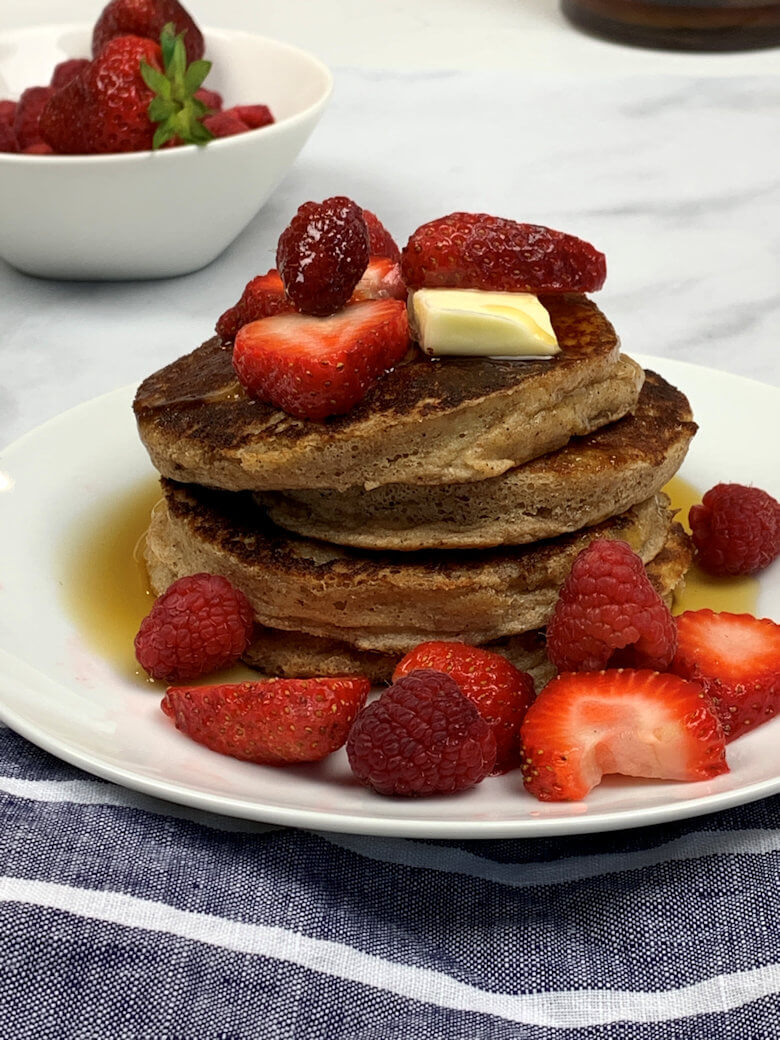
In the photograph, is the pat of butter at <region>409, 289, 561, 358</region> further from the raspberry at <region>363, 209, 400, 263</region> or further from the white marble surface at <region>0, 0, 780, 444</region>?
the white marble surface at <region>0, 0, 780, 444</region>

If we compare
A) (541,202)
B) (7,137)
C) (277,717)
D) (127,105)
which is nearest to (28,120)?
(7,137)

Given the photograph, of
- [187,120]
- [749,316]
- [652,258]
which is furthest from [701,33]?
[187,120]

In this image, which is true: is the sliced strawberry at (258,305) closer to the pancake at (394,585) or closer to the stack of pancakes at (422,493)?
the stack of pancakes at (422,493)

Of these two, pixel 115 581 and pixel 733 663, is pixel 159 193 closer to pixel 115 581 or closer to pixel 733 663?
pixel 115 581

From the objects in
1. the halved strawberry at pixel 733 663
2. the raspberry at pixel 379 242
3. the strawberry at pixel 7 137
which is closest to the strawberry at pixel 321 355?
the raspberry at pixel 379 242

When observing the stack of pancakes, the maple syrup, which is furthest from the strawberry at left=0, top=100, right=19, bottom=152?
the stack of pancakes

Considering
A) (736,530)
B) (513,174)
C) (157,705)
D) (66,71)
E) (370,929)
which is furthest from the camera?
(513,174)

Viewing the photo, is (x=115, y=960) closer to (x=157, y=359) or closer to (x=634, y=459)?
(x=634, y=459)
